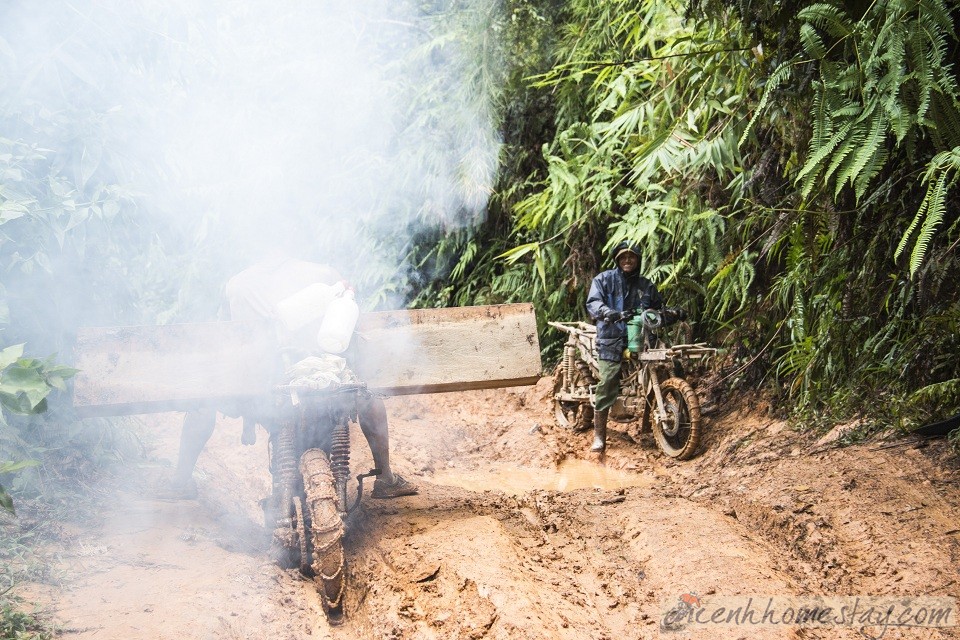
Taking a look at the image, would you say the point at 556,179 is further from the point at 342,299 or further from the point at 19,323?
the point at 19,323

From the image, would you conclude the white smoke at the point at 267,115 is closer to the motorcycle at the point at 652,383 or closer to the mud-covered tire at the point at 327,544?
the mud-covered tire at the point at 327,544

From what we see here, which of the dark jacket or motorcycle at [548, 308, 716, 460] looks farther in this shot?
the dark jacket

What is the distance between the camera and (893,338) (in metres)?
5.71

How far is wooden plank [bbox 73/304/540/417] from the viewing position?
14.6ft

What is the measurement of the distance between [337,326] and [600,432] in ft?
12.7

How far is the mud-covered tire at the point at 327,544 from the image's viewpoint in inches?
152

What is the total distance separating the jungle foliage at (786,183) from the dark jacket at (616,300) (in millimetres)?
455

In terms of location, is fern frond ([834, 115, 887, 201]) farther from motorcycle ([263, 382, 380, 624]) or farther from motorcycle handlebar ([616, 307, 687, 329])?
motorcycle handlebar ([616, 307, 687, 329])

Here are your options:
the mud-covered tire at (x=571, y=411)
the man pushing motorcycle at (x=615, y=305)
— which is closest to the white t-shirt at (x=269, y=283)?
the man pushing motorcycle at (x=615, y=305)

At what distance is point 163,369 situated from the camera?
454 cm

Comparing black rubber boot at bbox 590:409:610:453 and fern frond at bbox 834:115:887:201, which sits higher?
fern frond at bbox 834:115:887:201

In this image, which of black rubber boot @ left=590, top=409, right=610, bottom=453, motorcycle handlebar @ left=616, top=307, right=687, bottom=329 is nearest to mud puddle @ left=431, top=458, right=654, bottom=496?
black rubber boot @ left=590, top=409, right=610, bottom=453

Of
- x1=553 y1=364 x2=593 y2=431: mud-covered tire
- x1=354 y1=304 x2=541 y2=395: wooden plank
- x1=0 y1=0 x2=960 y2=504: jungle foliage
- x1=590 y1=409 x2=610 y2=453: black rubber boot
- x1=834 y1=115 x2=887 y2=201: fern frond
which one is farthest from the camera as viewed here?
x1=553 y1=364 x2=593 y2=431: mud-covered tire

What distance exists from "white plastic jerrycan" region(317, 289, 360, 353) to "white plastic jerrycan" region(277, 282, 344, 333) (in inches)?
2.1
